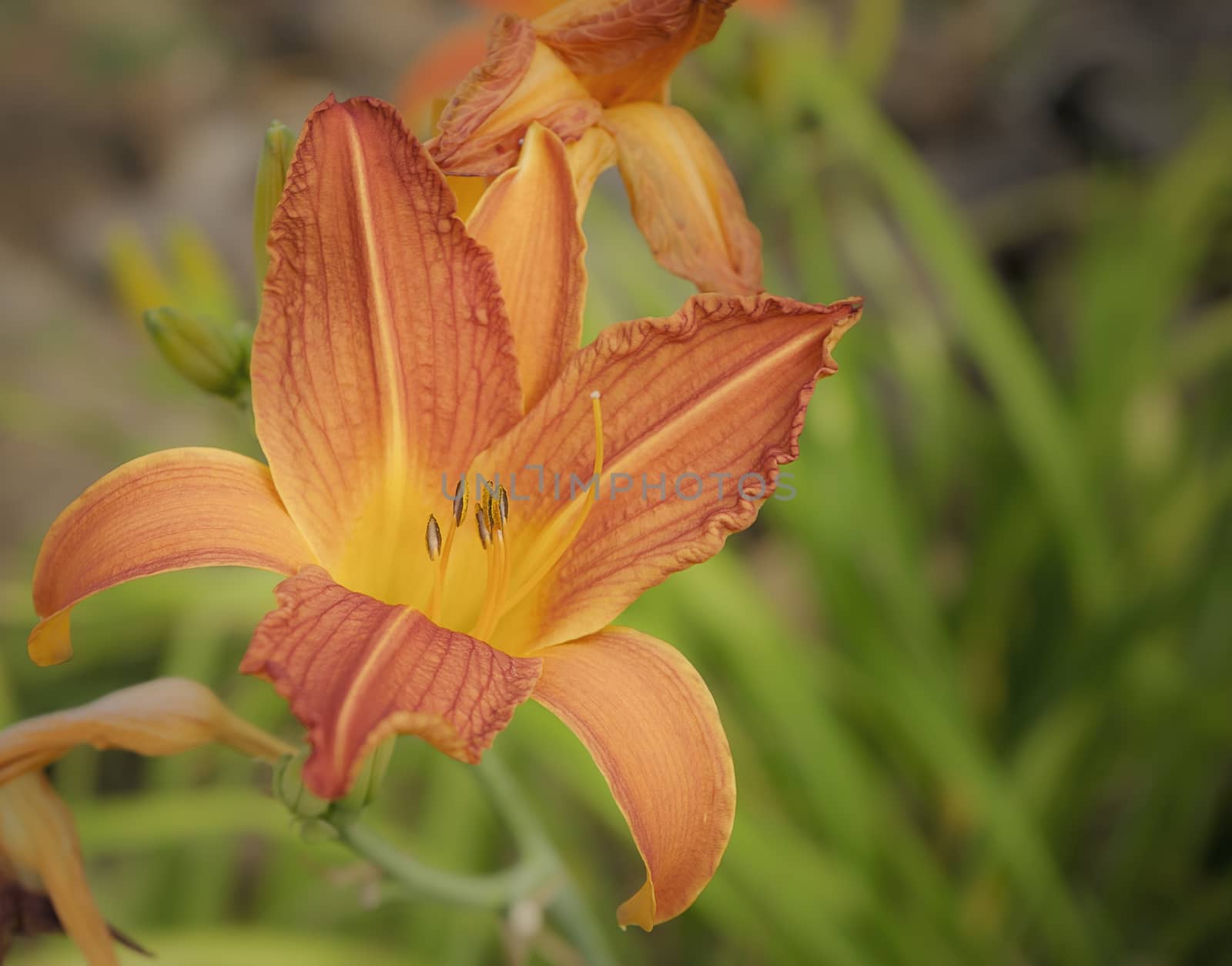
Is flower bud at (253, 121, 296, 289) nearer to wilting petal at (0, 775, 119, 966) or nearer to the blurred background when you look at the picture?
wilting petal at (0, 775, 119, 966)

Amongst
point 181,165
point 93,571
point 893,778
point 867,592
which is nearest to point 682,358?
point 93,571

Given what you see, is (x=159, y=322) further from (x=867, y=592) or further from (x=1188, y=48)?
(x=1188, y=48)

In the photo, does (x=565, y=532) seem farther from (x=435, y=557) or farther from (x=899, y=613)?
(x=899, y=613)

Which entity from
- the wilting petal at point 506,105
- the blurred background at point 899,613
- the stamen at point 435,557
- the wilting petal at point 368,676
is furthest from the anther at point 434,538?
the blurred background at point 899,613

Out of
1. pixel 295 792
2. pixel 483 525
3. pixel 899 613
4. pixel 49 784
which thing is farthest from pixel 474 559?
pixel 899 613

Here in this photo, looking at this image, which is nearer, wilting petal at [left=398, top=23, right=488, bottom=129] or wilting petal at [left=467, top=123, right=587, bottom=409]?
wilting petal at [left=467, top=123, right=587, bottom=409]

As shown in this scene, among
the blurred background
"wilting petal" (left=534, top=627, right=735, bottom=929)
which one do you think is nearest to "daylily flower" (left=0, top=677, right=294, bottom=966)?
"wilting petal" (left=534, top=627, right=735, bottom=929)

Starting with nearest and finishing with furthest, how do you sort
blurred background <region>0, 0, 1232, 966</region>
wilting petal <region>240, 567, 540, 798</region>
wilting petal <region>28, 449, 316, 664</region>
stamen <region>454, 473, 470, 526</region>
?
wilting petal <region>240, 567, 540, 798</region> < wilting petal <region>28, 449, 316, 664</region> < stamen <region>454, 473, 470, 526</region> < blurred background <region>0, 0, 1232, 966</region>
